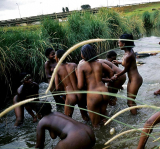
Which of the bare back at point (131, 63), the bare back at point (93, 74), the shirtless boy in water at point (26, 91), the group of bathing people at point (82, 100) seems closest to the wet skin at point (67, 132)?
the group of bathing people at point (82, 100)

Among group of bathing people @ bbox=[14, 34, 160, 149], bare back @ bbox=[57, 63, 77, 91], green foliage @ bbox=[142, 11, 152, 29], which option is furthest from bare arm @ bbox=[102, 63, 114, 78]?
green foliage @ bbox=[142, 11, 152, 29]

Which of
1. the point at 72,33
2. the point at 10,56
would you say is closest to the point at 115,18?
the point at 72,33

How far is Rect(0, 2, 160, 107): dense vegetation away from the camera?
16.8ft

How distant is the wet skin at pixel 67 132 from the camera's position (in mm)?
2070

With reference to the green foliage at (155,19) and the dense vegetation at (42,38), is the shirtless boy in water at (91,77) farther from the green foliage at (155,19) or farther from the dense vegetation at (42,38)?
the green foliage at (155,19)

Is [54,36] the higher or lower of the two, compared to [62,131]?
higher

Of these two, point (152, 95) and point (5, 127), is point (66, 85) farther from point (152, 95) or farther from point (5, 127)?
point (152, 95)

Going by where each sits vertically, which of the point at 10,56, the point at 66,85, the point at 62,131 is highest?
the point at 10,56

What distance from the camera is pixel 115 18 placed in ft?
32.9

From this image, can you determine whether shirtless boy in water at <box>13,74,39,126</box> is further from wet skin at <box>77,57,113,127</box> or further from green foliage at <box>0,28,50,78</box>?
green foliage at <box>0,28,50,78</box>

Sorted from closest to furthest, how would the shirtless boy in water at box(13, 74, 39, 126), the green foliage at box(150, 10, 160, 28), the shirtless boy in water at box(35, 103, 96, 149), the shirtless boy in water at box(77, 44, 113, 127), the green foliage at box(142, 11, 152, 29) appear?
1. the shirtless boy in water at box(35, 103, 96, 149)
2. the shirtless boy in water at box(77, 44, 113, 127)
3. the shirtless boy in water at box(13, 74, 39, 126)
4. the green foliage at box(150, 10, 160, 28)
5. the green foliage at box(142, 11, 152, 29)

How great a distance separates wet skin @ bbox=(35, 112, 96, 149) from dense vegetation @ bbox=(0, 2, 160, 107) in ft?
8.35

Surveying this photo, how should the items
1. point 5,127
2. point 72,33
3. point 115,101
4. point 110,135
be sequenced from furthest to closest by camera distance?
point 72,33 < point 115,101 < point 5,127 < point 110,135

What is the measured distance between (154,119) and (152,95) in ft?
8.86
